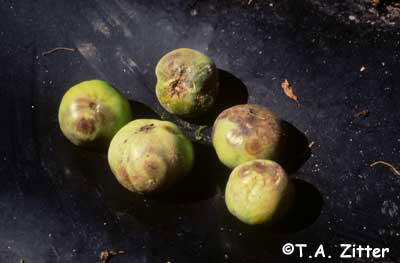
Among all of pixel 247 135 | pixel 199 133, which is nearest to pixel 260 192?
pixel 247 135

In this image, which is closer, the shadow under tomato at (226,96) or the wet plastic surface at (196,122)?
the wet plastic surface at (196,122)

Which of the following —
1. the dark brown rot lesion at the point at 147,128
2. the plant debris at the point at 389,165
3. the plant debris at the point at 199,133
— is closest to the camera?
the dark brown rot lesion at the point at 147,128

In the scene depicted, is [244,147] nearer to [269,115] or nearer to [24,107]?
[269,115]

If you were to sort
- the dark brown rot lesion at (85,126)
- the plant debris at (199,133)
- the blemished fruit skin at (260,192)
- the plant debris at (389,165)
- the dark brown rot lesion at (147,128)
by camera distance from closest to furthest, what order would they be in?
the blemished fruit skin at (260,192) < the dark brown rot lesion at (147,128) < the dark brown rot lesion at (85,126) < the plant debris at (389,165) < the plant debris at (199,133)

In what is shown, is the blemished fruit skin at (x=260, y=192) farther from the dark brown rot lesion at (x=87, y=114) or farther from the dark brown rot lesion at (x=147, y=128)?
the dark brown rot lesion at (x=87, y=114)

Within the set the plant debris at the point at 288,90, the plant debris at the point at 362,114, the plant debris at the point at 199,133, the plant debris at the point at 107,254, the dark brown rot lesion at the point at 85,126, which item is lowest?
the plant debris at the point at 107,254

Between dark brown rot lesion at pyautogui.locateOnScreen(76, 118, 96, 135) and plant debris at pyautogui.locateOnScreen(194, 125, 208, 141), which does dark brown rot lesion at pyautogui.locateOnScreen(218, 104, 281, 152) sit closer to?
plant debris at pyautogui.locateOnScreen(194, 125, 208, 141)

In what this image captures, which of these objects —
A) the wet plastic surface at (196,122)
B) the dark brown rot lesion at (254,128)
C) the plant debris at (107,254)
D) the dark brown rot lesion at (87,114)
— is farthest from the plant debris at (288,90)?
the plant debris at (107,254)

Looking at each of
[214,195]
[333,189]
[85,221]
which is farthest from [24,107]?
[333,189]
